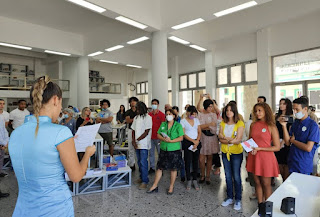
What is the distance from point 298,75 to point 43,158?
843cm

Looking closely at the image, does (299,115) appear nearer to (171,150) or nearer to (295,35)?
(171,150)

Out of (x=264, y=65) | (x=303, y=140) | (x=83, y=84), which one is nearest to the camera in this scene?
(x=303, y=140)

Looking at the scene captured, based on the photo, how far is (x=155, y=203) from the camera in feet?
10.2

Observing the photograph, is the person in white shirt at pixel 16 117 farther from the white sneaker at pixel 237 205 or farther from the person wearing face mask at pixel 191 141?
the white sneaker at pixel 237 205

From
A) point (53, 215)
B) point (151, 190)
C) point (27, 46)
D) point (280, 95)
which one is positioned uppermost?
point (27, 46)

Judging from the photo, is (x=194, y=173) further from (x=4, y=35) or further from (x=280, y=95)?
(x=4, y=35)

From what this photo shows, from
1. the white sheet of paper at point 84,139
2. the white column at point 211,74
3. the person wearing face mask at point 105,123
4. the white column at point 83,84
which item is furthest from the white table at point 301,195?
the white column at point 83,84

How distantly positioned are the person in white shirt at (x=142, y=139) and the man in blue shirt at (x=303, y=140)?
85.7 inches

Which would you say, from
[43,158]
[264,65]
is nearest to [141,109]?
[43,158]

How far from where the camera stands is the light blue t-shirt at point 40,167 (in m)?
1.04

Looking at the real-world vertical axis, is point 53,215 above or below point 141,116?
below

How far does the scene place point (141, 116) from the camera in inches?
153

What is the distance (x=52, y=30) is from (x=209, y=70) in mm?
6874

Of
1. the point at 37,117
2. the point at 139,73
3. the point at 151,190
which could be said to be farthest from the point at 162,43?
the point at 139,73
